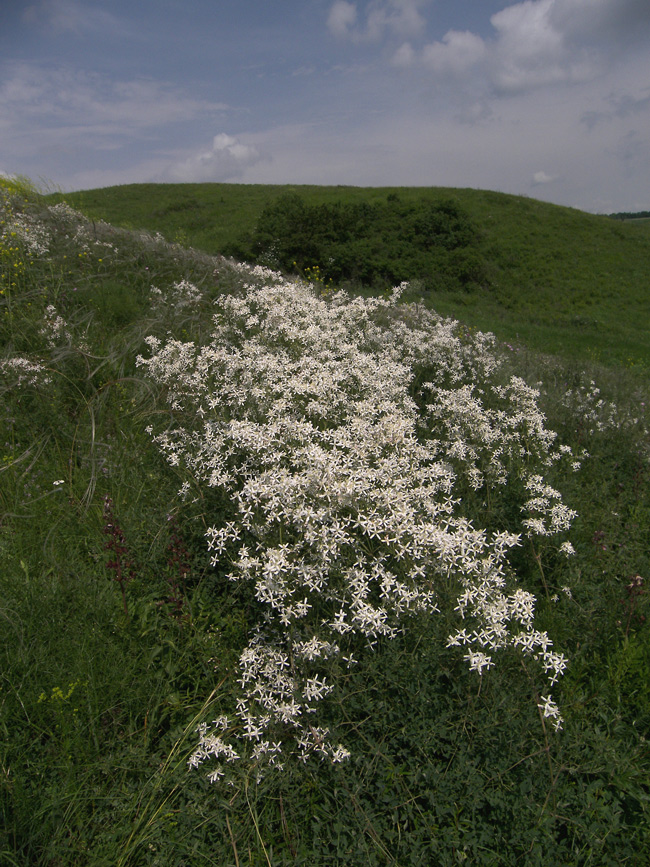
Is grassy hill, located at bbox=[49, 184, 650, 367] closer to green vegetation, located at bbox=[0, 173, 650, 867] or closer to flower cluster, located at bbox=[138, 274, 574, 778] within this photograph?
flower cluster, located at bbox=[138, 274, 574, 778]

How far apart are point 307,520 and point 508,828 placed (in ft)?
5.29

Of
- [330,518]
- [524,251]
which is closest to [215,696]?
[330,518]

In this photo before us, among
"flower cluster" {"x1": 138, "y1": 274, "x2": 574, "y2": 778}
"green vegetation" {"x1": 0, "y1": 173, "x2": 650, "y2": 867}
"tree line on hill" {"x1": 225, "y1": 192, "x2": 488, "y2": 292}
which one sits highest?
"tree line on hill" {"x1": 225, "y1": 192, "x2": 488, "y2": 292}

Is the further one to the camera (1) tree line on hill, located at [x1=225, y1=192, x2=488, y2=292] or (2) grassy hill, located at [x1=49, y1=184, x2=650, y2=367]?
(1) tree line on hill, located at [x1=225, y1=192, x2=488, y2=292]

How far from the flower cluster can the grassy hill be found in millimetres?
8678

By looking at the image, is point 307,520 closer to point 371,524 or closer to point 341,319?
point 371,524

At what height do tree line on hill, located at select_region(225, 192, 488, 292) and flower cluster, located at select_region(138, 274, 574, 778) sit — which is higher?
tree line on hill, located at select_region(225, 192, 488, 292)

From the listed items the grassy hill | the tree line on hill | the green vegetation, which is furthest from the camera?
the tree line on hill

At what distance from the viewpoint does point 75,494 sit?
4.10m

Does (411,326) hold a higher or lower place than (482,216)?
lower

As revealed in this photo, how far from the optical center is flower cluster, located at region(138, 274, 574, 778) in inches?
95.7

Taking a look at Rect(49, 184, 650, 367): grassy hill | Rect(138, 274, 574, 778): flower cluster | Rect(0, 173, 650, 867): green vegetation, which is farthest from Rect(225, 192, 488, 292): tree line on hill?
Rect(0, 173, 650, 867): green vegetation

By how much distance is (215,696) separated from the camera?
8.83 feet

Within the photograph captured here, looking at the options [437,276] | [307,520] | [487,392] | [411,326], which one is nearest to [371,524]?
[307,520]
